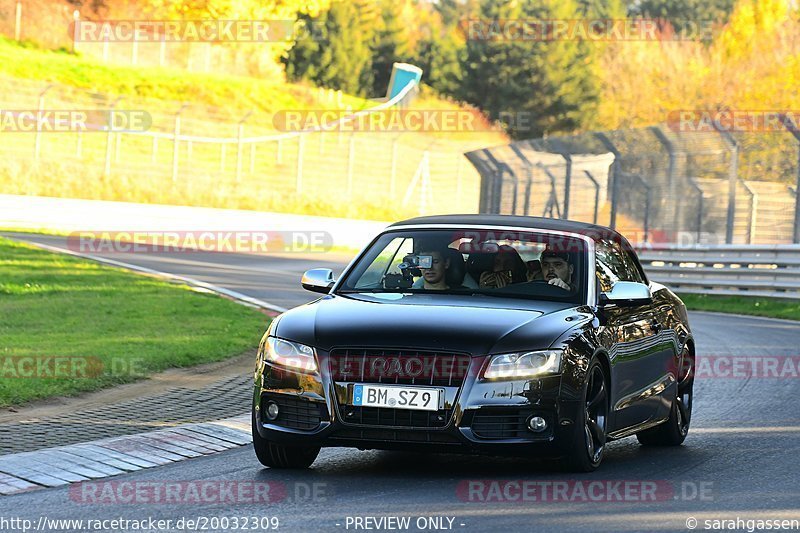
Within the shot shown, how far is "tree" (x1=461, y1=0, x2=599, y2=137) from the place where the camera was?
86375 millimetres

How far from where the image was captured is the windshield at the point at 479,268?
861 cm

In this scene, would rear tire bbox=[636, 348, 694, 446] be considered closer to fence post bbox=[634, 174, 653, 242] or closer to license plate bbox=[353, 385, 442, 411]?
license plate bbox=[353, 385, 442, 411]

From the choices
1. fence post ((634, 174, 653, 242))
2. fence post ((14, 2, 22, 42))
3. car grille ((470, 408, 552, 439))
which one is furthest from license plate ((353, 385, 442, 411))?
fence post ((14, 2, 22, 42))

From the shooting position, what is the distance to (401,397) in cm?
746

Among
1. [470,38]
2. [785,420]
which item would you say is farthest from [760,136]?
[470,38]

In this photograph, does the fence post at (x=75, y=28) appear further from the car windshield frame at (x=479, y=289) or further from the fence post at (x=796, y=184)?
the car windshield frame at (x=479, y=289)

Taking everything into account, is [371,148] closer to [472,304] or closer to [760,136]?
[760,136]

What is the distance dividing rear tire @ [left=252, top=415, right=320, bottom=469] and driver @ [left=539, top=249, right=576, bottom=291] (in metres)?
1.75

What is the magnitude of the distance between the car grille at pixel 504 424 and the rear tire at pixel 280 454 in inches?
39.3

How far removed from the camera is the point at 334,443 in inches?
301

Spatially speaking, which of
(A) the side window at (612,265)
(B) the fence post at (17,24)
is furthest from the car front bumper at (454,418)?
(B) the fence post at (17,24)

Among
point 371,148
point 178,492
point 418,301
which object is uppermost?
point 418,301

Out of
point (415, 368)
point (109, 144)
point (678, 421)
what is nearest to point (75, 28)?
point (109, 144)

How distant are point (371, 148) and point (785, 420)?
45.1m
